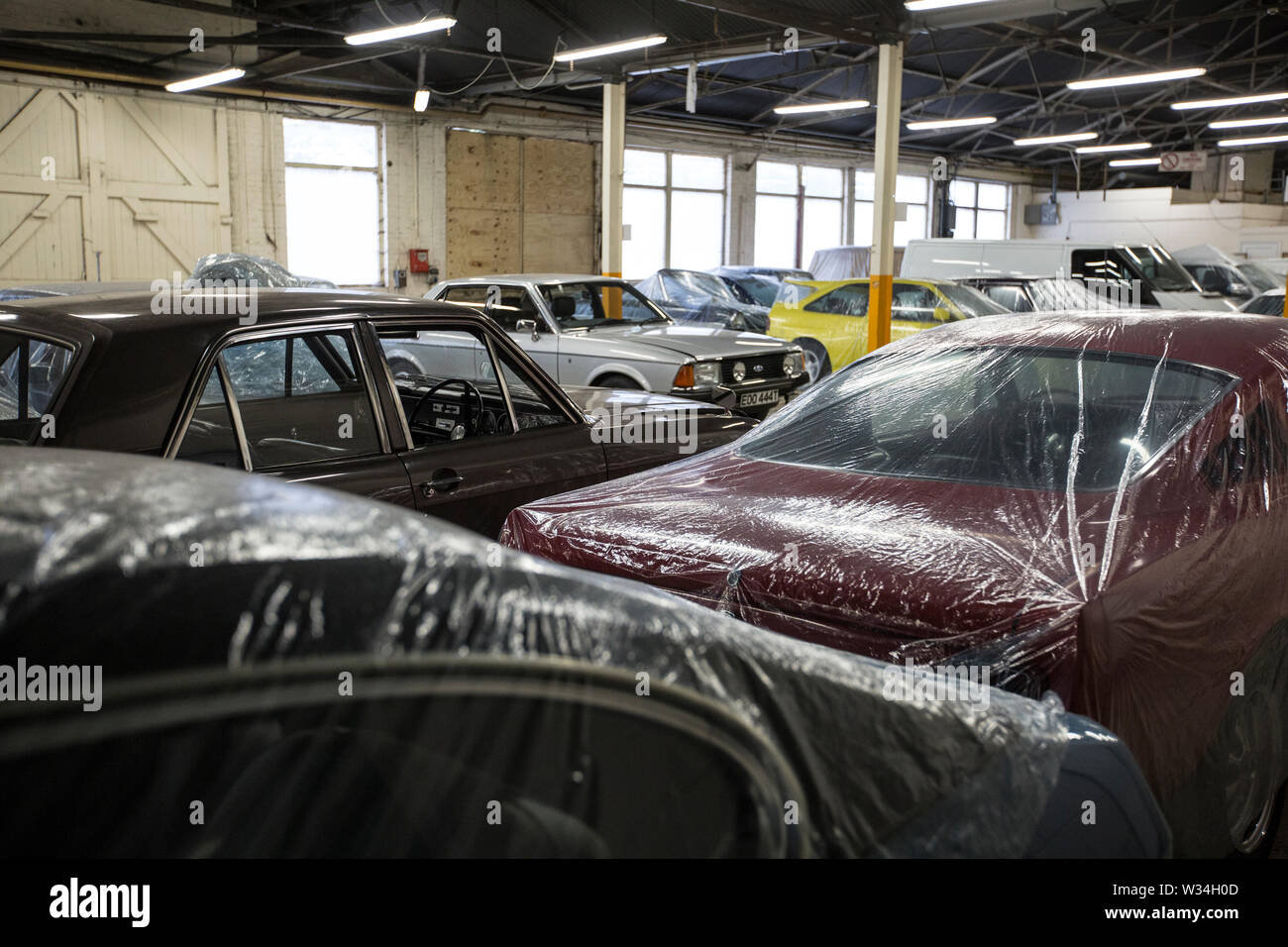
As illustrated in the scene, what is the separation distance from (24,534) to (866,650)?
5.68 feet

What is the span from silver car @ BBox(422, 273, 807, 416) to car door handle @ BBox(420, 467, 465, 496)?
17.4 feet

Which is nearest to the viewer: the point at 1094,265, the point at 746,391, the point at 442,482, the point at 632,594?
the point at 632,594

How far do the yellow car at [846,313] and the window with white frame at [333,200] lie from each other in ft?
29.1

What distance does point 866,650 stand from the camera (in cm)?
241

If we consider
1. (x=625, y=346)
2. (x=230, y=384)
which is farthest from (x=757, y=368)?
(x=230, y=384)

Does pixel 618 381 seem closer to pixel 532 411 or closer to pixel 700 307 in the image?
pixel 532 411

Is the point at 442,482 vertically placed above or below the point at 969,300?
below

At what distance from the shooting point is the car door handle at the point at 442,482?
391 centimetres

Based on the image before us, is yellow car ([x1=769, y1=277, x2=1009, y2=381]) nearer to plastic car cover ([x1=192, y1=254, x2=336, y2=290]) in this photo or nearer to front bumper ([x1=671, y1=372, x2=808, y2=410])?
front bumper ([x1=671, y1=372, x2=808, y2=410])

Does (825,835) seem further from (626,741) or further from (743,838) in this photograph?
(626,741)

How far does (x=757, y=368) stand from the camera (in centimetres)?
995

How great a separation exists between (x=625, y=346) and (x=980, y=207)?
26.6m
